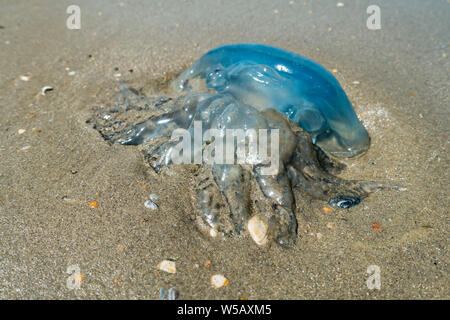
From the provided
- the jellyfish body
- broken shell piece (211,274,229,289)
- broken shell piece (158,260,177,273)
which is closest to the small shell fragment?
broken shell piece (158,260,177,273)

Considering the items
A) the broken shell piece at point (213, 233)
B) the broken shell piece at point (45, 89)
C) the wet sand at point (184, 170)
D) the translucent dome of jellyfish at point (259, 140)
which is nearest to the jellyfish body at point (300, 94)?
the translucent dome of jellyfish at point (259, 140)

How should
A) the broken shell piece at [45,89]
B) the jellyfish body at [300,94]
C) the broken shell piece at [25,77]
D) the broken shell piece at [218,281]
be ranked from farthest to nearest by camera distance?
the broken shell piece at [25,77]
the broken shell piece at [45,89]
the jellyfish body at [300,94]
the broken shell piece at [218,281]

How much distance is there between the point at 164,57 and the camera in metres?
3.66

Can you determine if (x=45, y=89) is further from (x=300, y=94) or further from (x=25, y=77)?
(x=300, y=94)

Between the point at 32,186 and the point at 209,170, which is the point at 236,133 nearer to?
the point at 209,170

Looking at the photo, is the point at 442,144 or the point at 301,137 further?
the point at 442,144

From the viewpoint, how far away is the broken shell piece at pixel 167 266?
193 cm

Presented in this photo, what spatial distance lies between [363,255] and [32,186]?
2.01 meters

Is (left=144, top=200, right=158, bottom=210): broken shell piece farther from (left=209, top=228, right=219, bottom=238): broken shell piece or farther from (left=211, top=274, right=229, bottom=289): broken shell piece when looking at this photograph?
(left=211, top=274, right=229, bottom=289): broken shell piece

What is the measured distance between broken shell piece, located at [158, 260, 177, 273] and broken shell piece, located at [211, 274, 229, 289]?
20 cm

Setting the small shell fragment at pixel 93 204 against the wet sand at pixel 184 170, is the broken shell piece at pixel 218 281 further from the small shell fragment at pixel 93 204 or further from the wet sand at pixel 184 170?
the small shell fragment at pixel 93 204

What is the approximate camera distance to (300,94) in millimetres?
2652

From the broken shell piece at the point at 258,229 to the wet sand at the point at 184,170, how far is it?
0.15ft
